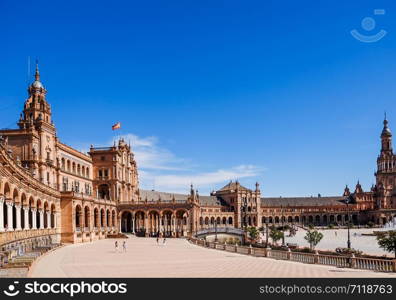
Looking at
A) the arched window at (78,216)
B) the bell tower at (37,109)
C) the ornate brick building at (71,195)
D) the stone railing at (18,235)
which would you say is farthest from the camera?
the arched window at (78,216)

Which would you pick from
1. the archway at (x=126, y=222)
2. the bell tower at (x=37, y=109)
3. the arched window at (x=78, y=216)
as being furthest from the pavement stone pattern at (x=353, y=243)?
the bell tower at (x=37, y=109)

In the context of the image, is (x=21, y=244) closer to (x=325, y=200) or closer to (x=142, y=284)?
(x=142, y=284)

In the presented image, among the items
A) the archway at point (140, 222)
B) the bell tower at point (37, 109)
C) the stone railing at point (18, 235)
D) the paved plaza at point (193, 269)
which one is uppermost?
the bell tower at point (37, 109)

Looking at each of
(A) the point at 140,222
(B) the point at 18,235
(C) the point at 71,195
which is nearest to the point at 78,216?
(C) the point at 71,195

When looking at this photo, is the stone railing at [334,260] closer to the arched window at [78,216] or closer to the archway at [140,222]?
the arched window at [78,216]

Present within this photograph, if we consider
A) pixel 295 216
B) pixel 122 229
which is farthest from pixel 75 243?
pixel 295 216

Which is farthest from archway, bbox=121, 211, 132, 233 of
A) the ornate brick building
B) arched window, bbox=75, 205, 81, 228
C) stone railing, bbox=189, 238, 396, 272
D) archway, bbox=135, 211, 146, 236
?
stone railing, bbox=189, 238, 396, 272

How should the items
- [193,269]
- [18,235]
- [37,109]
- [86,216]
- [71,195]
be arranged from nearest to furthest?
[193,269] < [18,235] < [71,195] < [37,109] < [86,216]

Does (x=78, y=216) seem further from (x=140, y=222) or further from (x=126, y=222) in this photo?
(x=140, y=222)

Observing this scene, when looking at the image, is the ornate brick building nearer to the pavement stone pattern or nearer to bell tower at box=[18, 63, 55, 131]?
bell tower at box=[18, 63, 55, 131]

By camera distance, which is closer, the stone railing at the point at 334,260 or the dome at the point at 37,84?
the stone railing at the point at 334,260

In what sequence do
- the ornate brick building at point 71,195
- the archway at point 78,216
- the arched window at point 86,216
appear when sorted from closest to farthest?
the ornate brick building at point 71,195, the archway at point 78,216, the arched window at point 86,216

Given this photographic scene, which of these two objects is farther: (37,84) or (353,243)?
(353,243)

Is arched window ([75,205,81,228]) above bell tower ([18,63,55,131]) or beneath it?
beneath
